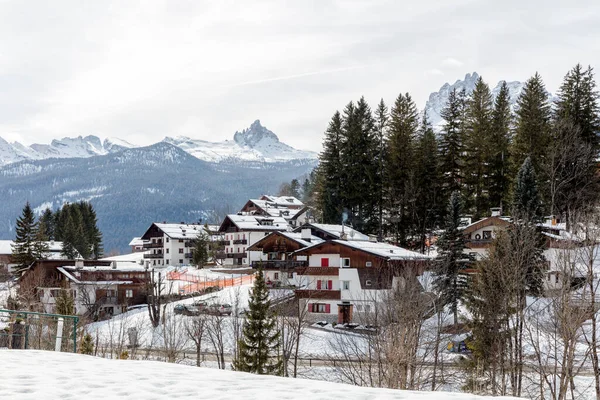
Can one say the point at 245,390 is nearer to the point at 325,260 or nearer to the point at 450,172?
the point at 325,260

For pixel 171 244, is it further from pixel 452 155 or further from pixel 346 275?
pixel 346 275

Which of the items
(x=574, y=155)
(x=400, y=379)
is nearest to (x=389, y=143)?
(x=574, y=155)

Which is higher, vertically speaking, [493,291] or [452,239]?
[452,239]

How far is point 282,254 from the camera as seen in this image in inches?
Result: 2628

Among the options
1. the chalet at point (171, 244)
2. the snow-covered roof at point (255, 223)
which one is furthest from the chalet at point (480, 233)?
the chalet at point (171, 244)

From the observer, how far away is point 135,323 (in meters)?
54.2

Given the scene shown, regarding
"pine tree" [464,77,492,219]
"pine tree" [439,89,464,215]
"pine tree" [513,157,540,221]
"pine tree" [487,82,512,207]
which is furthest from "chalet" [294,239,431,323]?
"pine tree" [439,89,464,215]

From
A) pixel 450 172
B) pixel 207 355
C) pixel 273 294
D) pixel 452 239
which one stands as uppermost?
pixel 450 172

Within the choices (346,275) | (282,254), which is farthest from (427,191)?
(346,275)

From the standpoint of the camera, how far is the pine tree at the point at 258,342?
35.4 metres

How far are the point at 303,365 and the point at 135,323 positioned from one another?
2090 cm

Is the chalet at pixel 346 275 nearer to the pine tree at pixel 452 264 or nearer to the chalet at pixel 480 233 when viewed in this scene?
the pine tree at pixel 452 264

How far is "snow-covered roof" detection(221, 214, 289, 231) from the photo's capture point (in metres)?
90.9

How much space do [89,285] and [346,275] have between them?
98.7 feet
